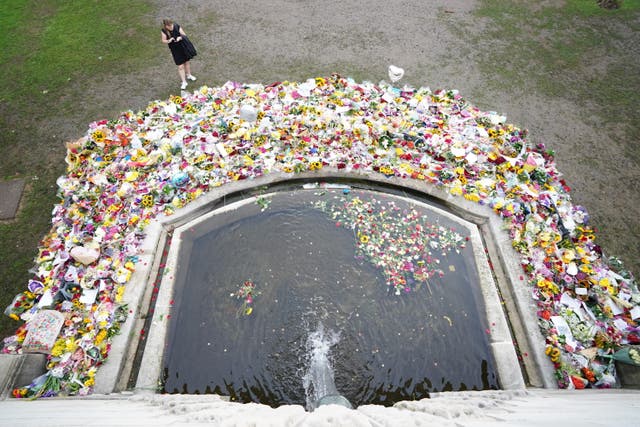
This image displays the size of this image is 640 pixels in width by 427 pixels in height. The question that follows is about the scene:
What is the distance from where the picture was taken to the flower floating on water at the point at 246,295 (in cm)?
434

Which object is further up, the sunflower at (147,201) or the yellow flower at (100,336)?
the sunflower at (147,201)

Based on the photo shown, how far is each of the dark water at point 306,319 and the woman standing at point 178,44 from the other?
3.47 metres

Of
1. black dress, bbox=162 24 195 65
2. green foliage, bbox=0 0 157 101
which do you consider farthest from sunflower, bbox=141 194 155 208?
green foliage, bbox=0 0 157 101

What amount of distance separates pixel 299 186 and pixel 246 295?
1.84 meters

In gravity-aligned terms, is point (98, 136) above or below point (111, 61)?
below

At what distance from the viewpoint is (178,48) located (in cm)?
662

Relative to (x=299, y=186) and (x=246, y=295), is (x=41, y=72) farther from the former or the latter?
(x=246, y=295)

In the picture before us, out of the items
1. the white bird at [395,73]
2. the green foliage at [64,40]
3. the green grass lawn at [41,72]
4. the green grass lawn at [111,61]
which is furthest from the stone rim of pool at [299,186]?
the green foliage at [64,40]

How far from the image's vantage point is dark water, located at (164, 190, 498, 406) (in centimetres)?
393

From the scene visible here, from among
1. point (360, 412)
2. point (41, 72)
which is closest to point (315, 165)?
point (360, 412)

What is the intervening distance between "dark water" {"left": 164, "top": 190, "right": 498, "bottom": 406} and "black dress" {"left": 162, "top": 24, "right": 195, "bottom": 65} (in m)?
3.47

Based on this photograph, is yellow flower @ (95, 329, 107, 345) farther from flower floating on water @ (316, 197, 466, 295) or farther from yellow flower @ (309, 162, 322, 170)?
yellow flower @ (309, 162, 322, 170)

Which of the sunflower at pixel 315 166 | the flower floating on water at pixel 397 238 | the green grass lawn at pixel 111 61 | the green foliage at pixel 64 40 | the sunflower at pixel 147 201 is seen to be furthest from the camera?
the green foliage at pixel 64 40

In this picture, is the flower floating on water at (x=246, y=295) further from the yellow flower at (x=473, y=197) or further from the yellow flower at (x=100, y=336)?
the yellow flower at (x=473, y=197)
